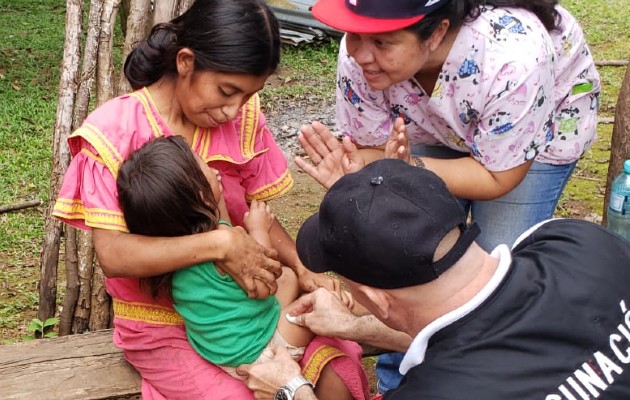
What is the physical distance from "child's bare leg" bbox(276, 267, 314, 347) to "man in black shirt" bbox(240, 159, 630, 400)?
35.5 inches

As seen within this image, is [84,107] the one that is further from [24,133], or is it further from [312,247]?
[24,133]

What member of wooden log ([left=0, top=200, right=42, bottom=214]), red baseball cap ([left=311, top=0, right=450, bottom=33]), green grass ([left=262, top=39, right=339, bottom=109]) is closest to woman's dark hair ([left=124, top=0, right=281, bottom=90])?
red baseball cap ([left=311, top=0, right=450, bottom=33])

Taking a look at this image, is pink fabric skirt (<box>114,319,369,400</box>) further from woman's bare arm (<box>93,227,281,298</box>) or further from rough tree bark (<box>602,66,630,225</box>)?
rough tree bark (<box>602,66,630,225</box>)

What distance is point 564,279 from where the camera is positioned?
6.52 ft

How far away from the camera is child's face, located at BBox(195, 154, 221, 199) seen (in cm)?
270

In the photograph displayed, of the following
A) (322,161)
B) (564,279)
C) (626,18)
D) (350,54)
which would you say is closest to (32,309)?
(322,161)

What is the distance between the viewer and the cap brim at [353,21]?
2.69m

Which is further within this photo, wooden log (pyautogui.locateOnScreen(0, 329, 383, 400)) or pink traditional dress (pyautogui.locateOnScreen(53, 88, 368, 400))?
wooden log (pyautogui.locateOnScreen(0, 329, 383, 400))

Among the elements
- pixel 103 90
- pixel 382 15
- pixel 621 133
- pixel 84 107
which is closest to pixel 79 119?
pixel 84 107

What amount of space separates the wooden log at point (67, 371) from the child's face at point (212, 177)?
36.8 inches

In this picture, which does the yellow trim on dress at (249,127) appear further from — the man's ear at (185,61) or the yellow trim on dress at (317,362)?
the yellow trim on dress at (317,362)

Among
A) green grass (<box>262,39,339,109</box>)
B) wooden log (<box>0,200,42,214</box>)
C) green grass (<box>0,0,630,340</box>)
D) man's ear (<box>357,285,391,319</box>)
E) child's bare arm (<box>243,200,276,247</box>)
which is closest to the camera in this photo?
man's ear (<box>357,285,391,319</box>)

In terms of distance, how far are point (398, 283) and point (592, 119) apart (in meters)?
1.81

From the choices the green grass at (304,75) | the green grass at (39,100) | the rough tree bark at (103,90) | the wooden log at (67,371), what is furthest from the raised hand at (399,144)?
the green grass at (304,75)
